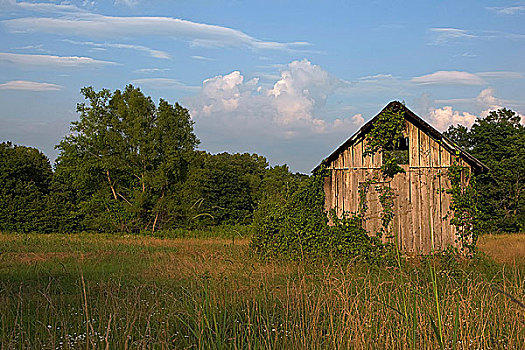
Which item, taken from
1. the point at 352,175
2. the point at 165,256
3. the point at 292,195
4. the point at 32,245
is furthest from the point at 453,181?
the point at 32,245

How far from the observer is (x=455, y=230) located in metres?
14.7

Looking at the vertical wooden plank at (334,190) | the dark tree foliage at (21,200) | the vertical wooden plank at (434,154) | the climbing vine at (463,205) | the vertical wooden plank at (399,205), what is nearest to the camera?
the climbing vine at (463,205)

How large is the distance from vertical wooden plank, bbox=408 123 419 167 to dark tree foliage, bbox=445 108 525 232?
21588 mm

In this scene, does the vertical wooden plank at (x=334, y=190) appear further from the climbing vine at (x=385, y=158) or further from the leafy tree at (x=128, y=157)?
the leafy tree at (x=128, y=157)

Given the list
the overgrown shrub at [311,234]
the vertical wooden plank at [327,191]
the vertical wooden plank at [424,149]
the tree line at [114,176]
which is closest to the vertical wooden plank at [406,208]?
the vertical wooden plank at [424,149]

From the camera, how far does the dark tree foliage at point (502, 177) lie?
35531 millimetres

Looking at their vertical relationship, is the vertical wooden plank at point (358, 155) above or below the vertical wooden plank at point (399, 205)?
above

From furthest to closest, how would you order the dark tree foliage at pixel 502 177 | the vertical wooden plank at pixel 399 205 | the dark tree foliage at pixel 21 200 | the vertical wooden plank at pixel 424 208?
the dark tree foliage at pixel 502 177 < the dark tree foliage at pixel 21 200 < the vertical wooden plank at pixel 399 205 < the vertical wooden plank at pixel 424 208

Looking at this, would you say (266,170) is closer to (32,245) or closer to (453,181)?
(32,245)

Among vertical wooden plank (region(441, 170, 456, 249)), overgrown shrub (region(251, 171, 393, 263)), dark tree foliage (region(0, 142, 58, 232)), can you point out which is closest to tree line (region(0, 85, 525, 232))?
dark tree foliage (region(0, 142, 58, 232))

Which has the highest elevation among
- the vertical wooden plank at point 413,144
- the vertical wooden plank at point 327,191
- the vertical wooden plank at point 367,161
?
the vertical wooden plank at point 413,144

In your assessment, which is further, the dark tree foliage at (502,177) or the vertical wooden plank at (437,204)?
the dark tree foliage at (502,177)

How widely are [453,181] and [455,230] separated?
4.74ft

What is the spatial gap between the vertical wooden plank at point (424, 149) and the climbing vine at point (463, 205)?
70 centimetres
